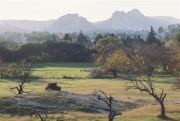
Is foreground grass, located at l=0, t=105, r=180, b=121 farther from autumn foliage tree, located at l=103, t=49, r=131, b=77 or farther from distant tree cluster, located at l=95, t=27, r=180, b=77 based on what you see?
autumn foliage tree, located at l=103, t=49, r=131, b=77

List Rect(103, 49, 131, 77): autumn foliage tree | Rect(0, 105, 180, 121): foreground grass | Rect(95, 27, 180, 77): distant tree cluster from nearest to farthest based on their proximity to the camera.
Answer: Rect(0, 105, 180, 121): foreground grass < Rect(103, 49, 131, 77): autumn foliage tree < Rect(95, 27, 180, 77): distant tree cluster

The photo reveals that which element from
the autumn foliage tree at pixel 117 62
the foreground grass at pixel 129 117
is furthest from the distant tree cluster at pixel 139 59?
the foreground grass at pixel 129 117

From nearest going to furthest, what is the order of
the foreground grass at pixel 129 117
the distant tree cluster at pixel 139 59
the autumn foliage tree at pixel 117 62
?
the foreground grass at pixel 129 117 → the autumn foliage tree at pixel 117 62 → the distant tree cluster at pixel 139 59

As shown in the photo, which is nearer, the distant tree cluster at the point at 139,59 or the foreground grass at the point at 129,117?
the foreground grass at the point at 129,117

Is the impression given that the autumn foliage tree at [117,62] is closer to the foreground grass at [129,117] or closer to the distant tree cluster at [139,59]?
the distant tree cluster at [139,59]

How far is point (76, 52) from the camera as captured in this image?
623 feet

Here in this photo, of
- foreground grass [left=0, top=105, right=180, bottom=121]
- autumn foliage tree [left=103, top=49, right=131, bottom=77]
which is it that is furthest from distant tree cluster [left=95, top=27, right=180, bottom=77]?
foreground grass [left=0, top=105, right=180, bottom=121]

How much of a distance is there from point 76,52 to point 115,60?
193ft

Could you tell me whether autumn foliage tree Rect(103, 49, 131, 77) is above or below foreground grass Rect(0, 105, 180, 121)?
above

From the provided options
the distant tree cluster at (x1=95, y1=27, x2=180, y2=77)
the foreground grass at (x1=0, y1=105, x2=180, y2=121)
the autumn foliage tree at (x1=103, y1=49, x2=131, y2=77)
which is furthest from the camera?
the distant tree cluster at (x1=95, y1=27, x2=180, y2=77)

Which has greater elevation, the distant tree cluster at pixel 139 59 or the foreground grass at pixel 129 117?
the distant tree cluster at pixel 139 59

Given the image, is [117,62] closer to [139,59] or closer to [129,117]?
[139,59]

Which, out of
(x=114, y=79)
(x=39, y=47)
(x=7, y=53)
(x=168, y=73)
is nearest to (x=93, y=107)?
(x=114, y=79)

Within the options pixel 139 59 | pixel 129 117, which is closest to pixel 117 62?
pixel 139 59
